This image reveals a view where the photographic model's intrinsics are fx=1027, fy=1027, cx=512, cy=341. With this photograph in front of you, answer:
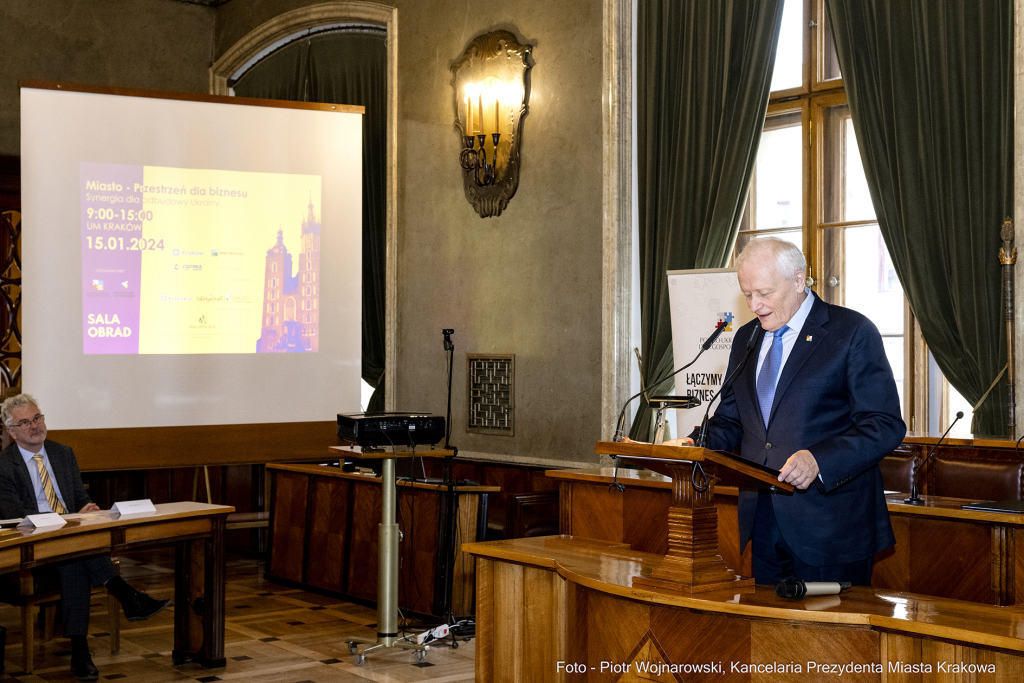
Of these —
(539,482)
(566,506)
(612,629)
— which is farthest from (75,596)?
(612,629)

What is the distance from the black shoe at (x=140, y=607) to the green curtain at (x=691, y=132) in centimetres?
294

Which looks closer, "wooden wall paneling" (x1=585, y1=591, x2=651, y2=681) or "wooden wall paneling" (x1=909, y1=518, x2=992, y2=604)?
"wooden wall paneling" (x1=585, y1=591, x2=651, y2=681)

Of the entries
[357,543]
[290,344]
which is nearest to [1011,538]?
→ [357,543]

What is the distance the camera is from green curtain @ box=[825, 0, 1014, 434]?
4.86m

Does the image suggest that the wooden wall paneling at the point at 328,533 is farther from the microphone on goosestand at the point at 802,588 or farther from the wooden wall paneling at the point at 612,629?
the microphone on goosestand at the point at 802,588

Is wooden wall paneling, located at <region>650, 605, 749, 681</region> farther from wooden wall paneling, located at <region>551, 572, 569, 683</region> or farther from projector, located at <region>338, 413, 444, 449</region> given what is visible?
projector, located at <region>338, 413, 444, 449</region>

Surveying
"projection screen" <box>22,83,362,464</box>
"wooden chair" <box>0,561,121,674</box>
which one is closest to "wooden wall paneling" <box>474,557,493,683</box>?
"wooden chair" <box>0,561,121,674</box>

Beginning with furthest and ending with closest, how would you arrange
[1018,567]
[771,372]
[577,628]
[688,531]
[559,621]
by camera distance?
[1018,567]
[559,621]
[577,628]
[771,372]
[688,531]

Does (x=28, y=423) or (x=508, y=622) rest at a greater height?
(x=28, y=423)

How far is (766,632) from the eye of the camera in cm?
236

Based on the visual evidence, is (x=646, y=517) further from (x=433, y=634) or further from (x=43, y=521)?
(x=43, y=521)

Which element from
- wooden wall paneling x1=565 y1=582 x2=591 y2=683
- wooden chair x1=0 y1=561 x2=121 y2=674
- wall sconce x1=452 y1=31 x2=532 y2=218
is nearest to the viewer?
wooden wall paneling x1=565 y1=582 x2=591 y2=683

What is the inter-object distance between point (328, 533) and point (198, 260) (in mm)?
1943

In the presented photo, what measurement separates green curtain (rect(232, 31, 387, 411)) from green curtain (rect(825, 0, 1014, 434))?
4.45 m
